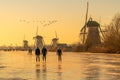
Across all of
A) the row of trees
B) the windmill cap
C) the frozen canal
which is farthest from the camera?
→ the windmill cap

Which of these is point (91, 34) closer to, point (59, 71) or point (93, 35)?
point (93, 35)

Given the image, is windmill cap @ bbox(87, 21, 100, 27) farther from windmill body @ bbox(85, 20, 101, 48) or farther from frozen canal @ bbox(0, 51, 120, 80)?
frozen canal @ bbox(0, 51, 120, 80)

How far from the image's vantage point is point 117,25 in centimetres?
10950

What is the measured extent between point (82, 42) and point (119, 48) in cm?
3728

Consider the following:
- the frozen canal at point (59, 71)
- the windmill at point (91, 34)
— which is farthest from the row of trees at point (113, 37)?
the frozen canal at point (59, 71)

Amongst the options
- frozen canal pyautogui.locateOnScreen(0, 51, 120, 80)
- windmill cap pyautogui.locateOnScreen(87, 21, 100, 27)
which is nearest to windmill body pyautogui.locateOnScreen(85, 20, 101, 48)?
windmill cap pyautogui.locateOnScreen(87, 21, 100, 27)

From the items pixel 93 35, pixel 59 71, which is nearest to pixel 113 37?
pixel 93 35

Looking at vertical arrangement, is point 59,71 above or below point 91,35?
below

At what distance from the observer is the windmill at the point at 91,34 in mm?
132250

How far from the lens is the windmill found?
132250 millimetres

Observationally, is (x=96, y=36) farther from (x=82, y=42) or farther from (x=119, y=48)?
(x=119, y=48)

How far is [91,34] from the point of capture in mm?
135375

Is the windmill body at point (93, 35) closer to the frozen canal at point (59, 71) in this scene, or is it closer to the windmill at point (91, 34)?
the windmill at point (91, 34)

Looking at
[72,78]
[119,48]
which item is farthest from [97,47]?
[72,78]
